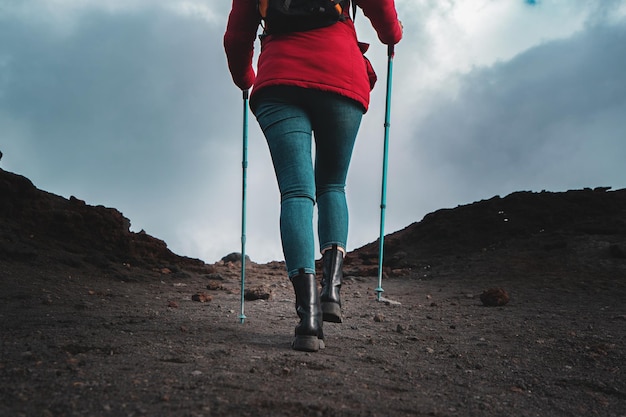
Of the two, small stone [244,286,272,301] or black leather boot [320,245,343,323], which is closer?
black leather boot [320,245,343,323]

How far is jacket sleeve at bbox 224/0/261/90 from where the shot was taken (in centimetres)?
338

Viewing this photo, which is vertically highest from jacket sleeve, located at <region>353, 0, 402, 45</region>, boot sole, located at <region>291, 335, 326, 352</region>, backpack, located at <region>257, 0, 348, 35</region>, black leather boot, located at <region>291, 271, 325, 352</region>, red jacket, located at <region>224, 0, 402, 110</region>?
jacket sleeve, located at <region>353, 0, 402, 45</region>

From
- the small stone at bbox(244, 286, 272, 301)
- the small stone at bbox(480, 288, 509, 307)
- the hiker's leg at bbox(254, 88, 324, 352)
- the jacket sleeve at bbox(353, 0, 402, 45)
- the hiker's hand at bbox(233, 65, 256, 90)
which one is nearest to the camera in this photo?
the hiker's leg at bbox(254, 88, 324, 352)

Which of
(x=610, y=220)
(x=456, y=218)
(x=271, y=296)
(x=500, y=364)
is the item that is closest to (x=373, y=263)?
(x=456, y=218)

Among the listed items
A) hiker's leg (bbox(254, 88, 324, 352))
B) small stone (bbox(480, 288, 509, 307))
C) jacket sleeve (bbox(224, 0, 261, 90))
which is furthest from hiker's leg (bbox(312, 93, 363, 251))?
small stone (bbox(480, 288, 509, 307))

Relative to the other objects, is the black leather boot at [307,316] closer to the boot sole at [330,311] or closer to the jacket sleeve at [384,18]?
the boot sole at [330,311]

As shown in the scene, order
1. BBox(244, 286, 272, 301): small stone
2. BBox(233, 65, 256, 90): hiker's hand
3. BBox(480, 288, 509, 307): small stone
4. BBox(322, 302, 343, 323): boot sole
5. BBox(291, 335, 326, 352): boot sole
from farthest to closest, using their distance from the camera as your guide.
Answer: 1. BBox(480, 288, 509, 307): small stone
2. BBox(244, 286, 272, 301): small stone
3. BBox(233, 65, 256, 90): hiker's hand
4. BBox(322, 302, 343, 323): boot sole
5. BBox(291, 335, 326, 352): boot sole

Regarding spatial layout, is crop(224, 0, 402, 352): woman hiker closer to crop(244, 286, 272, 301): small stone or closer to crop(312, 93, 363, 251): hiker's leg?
crop(312, 93, 363, 251): hiker's leg

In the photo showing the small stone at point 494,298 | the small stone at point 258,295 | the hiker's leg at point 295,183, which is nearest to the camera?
the hiker's leg at point 295,183

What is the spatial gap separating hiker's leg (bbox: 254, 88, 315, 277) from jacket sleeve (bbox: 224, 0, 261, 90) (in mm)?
441

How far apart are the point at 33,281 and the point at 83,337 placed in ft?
11.6

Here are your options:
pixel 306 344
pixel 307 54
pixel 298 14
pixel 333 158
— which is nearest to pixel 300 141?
pixel 333 158

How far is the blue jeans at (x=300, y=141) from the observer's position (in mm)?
3223

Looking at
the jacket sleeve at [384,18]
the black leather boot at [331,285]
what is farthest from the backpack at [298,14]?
the black leather boot at [331,285]
